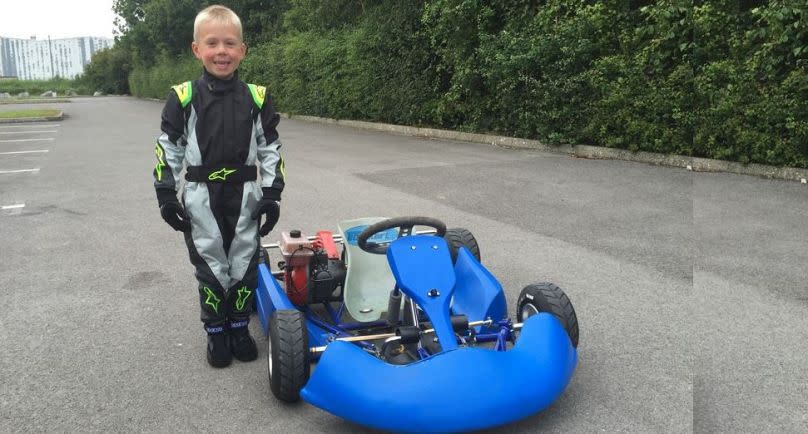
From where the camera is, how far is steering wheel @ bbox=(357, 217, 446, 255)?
3338mm

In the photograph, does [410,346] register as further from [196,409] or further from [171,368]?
[171,368]

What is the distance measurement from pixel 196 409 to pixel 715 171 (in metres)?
8.37

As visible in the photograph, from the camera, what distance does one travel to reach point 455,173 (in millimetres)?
9945

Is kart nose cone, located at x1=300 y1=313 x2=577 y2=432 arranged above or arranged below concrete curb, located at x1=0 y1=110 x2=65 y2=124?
above

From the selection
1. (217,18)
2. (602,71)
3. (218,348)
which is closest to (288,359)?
(218,348)

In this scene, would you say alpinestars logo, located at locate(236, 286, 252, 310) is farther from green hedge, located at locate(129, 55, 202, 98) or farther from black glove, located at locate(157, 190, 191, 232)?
green hedge, located at locate(129, 55, 202, 98)

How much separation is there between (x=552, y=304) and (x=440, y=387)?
1012 millimetres

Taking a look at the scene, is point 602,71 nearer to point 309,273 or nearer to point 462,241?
point 462,241

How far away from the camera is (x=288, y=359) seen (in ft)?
9.79

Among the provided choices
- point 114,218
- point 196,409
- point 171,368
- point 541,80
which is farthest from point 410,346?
point 541,80

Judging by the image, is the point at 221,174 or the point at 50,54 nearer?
the point at 221,174

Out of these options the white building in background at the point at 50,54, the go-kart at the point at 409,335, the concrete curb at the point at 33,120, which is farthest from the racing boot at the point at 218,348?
the white building in background at the point at 50,54

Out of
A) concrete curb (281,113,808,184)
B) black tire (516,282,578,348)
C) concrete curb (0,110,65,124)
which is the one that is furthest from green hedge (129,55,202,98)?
black tire (516,282,578,348)

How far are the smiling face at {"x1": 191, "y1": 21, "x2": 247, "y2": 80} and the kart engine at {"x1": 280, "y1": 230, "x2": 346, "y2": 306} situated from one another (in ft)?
3.58
